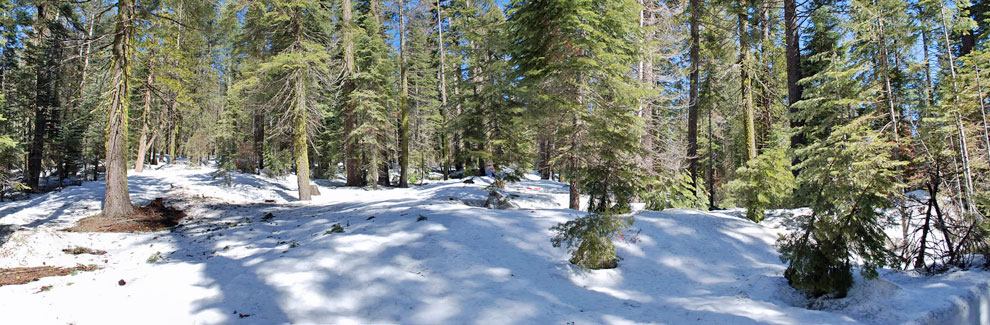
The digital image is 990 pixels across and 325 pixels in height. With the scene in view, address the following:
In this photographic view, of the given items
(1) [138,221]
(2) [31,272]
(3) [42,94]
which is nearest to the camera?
(2) [31,272]

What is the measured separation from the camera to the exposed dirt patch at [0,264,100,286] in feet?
16.8

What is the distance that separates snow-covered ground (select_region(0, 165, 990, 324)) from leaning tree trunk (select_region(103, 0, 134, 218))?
106 inches

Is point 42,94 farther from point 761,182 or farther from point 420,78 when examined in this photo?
point 761,182

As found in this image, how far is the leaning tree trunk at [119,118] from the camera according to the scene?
1020 cm

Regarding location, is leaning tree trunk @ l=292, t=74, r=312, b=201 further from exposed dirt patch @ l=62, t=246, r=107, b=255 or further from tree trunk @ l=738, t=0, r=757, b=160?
tree trunk @ l=738, t=0, r=757, b=160

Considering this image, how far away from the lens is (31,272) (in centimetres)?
563

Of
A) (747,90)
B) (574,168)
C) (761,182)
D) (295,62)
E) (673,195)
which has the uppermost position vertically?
(295,62)

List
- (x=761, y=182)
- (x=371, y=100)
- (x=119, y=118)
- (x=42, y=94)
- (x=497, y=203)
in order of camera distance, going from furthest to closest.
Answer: (x=42, y=94)
(x=371, y=100)
(x=497, y=203)
(x=119, y=118)
(x=761, y=182)

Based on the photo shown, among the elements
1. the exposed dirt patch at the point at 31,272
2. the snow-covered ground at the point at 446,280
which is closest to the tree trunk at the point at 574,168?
the snow-covered ground at the point at 446,280

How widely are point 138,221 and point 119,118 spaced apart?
108 inches

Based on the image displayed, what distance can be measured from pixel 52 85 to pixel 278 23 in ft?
49.8

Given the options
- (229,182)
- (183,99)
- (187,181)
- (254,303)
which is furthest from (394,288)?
(187,181)

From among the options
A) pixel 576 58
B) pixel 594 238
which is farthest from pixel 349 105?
pixel 594 238

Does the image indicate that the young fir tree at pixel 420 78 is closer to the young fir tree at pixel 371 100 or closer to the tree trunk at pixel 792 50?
the young fir tree at pixel 371 100
